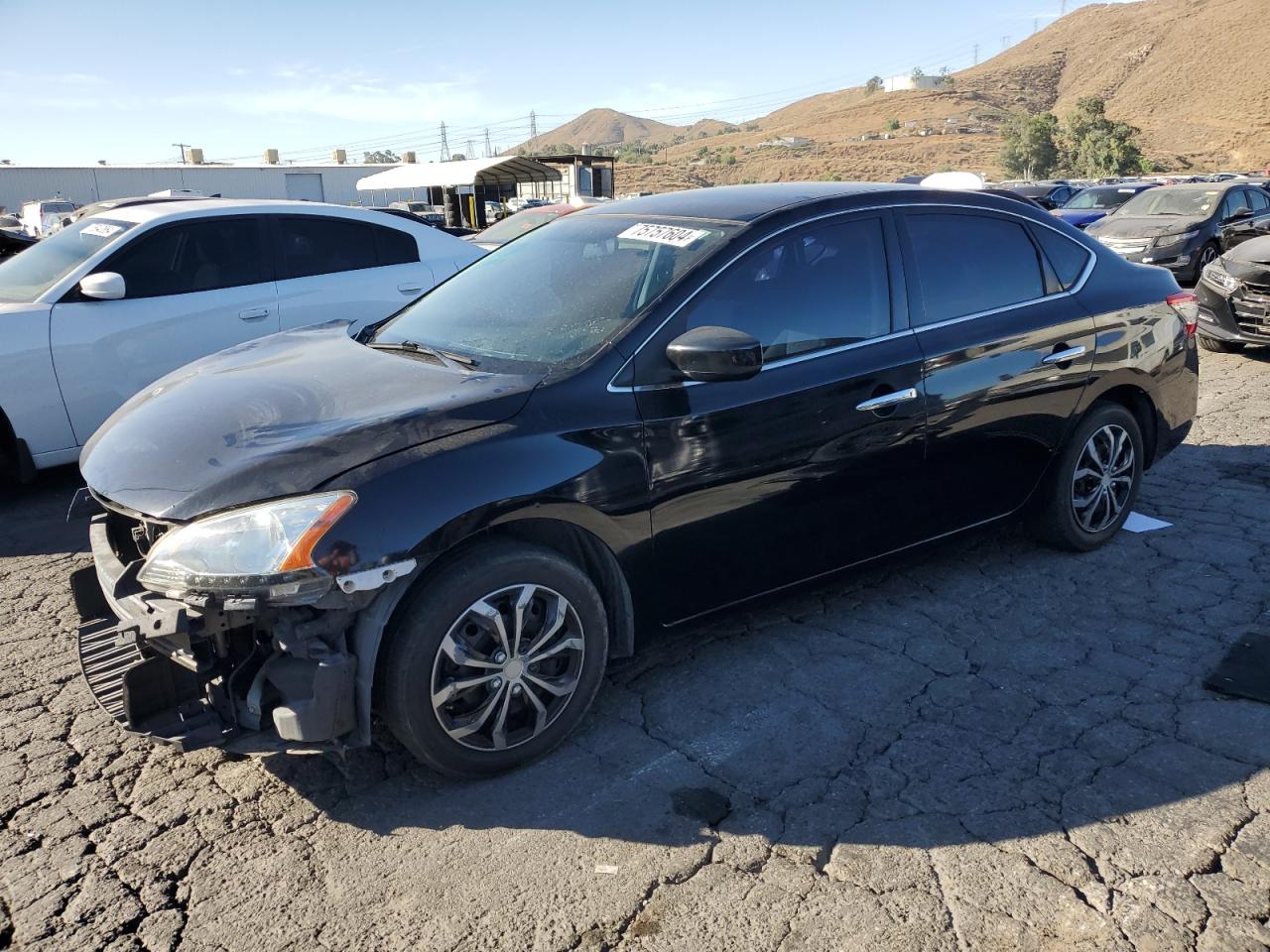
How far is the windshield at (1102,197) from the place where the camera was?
66.2ft

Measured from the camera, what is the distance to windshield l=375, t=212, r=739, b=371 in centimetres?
338

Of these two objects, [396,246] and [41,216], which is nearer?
[396,246]

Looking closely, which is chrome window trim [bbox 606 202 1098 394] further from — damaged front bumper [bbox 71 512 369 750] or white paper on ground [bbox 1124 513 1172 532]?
white paper on ground [bbox 1124 513 1172 532]

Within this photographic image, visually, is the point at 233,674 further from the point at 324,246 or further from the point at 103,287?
the point at 324,246

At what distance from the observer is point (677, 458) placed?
10.6 ft

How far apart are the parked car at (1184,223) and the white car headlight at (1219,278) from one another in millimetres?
4581

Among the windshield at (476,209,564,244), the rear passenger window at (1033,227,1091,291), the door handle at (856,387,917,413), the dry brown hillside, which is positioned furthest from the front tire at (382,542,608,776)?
the dry brown hillside

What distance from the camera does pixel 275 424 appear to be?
299 cm

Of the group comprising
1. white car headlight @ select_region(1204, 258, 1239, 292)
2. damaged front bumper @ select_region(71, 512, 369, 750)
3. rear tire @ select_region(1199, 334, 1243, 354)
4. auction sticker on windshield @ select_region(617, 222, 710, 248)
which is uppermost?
auction sticker on windshield @ select_region(617, 222, 710, 248)

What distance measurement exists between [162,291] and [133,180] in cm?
5593

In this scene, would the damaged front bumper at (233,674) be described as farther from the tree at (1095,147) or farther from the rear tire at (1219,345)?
the tree at (1095,147)

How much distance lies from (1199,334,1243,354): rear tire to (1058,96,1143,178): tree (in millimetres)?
50504

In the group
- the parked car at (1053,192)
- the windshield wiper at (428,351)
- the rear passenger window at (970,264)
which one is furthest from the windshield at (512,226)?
the parked car at (1053,192)

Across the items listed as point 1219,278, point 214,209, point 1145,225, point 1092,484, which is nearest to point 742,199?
point 1092,484
